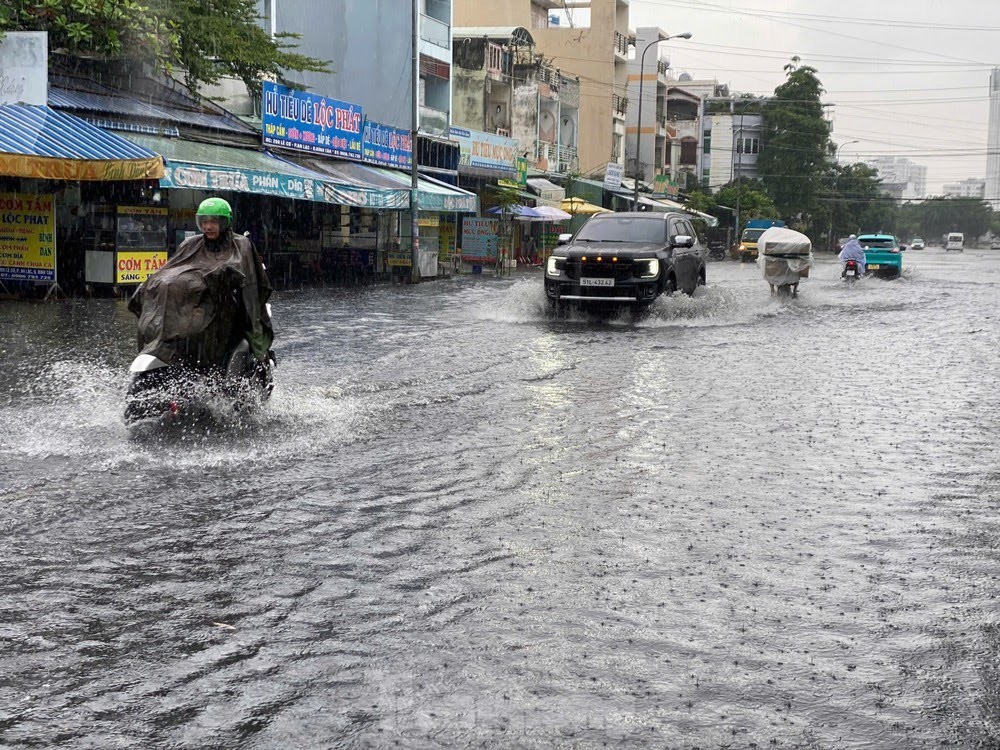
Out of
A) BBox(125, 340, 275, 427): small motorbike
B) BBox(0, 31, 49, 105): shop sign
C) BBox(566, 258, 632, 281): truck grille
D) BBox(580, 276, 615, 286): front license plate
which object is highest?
BBox(0, 31, 49, 105): shop sign

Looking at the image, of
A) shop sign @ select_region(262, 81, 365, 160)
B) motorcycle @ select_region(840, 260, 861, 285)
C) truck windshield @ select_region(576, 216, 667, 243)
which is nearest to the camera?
truck windshield @ select_region(576, 216, 667, 243)

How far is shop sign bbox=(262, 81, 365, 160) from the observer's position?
26.7 metres

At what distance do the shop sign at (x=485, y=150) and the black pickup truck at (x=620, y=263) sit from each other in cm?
2147

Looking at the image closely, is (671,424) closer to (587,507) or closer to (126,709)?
(587,507)

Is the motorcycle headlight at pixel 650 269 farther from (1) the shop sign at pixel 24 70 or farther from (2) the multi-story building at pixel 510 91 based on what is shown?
(2) the multi-story building at pixel 510 91

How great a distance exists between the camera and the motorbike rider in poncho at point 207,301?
308 inches

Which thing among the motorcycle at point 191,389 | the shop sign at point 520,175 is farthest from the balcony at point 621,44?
the motorcycle at point 191,389

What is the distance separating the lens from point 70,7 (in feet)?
69.5

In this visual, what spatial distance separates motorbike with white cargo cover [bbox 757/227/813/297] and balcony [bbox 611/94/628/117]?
47549 millimetres

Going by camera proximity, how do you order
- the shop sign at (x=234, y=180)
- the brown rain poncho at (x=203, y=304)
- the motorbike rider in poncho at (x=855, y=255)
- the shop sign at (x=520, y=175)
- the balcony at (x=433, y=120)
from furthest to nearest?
the shop sign at (x=520, y=175), the balcony at (x=433, y=120), the motorbike rider in poncho at (x=855, y=255), the shop sign at (x=234, y=180), the brown rain poncho at (x=203, y=304)

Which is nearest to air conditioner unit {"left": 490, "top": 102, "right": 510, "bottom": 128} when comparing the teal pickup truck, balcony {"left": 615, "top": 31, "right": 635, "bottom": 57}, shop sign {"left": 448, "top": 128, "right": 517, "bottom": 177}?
shop sign {"left": 448, "top": 128, "right": 517, "bottom": 177}

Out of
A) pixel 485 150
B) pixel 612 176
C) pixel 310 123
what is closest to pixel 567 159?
pixel 612 176

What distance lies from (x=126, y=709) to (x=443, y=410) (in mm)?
6238

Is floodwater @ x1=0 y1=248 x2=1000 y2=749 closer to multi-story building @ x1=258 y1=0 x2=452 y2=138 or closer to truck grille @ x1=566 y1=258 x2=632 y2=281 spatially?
truck grille @ x1=566 y1=258 x2=632 y2=281
